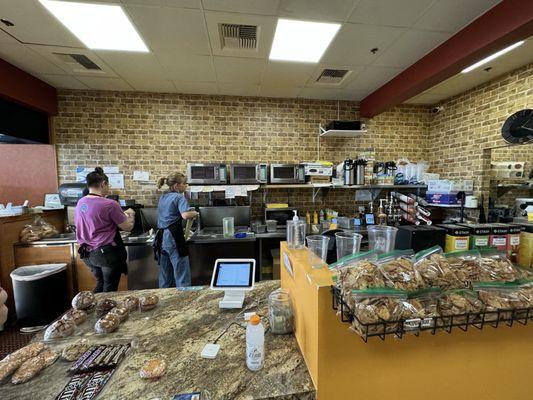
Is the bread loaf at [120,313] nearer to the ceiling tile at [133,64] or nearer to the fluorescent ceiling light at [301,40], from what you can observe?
the fluorescent ceiling light at [301,40]

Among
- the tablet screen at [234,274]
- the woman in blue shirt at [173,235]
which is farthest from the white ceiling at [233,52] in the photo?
the tablet screen at [234,274]

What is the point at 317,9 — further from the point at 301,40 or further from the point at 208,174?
the point at 208,174

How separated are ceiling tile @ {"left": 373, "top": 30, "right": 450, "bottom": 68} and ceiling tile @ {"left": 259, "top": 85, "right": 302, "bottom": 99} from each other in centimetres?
115

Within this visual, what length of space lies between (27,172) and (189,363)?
4.17 m

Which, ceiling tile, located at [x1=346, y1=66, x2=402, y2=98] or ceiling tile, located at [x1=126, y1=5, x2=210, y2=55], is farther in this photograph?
ceiling tile, located at [x1=346, y1=66, x2=402, y2=98]

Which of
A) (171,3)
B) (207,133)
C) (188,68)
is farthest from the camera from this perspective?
(207,133)

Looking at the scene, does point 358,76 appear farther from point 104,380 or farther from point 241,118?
point 104,380

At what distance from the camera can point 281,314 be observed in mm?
1126

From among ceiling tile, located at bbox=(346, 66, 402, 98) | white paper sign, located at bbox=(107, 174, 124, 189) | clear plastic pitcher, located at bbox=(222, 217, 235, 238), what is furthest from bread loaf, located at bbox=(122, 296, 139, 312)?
ceiling tile, located at bbox=(346, 66, 402, 98)

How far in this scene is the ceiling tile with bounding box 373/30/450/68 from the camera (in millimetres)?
2312

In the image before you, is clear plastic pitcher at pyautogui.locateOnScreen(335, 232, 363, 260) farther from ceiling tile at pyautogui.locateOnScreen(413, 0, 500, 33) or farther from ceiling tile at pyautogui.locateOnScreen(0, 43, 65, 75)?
ceiling tile at pyautogui.locateOnScreen(0, 43, 65, 75)

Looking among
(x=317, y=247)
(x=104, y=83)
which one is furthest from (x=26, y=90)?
(x=317, y=247)

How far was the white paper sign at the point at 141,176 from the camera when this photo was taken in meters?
3.72

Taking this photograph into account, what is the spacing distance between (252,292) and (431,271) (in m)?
1.04
